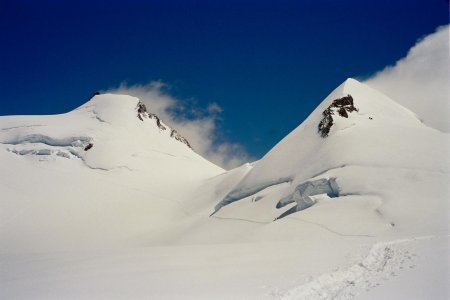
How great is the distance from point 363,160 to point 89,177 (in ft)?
129

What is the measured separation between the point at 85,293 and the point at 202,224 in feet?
102

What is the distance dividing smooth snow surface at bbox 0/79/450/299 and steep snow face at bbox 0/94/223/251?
0.82 ft

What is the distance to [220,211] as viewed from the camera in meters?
46.0

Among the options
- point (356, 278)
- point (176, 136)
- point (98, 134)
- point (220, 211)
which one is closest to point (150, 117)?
point (176, 136)

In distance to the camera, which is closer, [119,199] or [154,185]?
[119,199]

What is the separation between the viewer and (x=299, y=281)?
43.2 feet

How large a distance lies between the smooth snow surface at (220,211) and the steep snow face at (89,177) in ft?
0.82

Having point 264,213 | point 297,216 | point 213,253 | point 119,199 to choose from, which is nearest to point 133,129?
point 119,199

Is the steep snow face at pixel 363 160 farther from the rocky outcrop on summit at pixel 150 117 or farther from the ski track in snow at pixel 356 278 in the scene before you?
the rocky outcrop on summit at pixel 150 117

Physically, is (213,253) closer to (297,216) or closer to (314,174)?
(297,216)

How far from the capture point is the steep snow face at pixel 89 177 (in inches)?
1865

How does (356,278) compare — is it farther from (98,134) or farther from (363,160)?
(98,134)

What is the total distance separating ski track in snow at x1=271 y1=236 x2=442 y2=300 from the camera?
11.9 meters

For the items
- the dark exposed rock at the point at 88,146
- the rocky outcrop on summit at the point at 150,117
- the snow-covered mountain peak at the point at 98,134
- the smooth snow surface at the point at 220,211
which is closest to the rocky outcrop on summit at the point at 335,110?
the smooth snow surface at the point at 220,211
